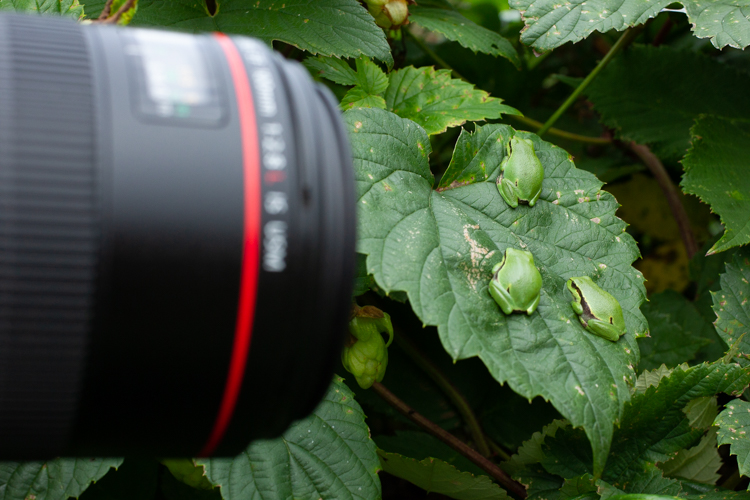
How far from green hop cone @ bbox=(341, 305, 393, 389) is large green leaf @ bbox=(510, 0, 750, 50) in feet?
2.04

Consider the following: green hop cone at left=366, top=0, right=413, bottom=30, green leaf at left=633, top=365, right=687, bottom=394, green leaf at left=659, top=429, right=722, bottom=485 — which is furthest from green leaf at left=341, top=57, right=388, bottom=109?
green leaf at left=659, top=429, right=722, bottom=485

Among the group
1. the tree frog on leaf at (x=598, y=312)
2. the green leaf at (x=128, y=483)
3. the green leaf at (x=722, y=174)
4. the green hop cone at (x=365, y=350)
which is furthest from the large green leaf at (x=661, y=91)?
the green leaf at (x=128, y=483)

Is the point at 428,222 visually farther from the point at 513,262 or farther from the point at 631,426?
the point at 631,426

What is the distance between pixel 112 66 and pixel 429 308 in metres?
0.53

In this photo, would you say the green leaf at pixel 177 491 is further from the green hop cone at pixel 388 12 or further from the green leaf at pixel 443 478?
the green hop cone at pixel 388 12

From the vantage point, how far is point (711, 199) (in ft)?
4.17

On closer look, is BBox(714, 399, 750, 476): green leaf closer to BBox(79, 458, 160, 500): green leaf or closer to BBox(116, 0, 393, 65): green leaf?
BBox(116, 0, 393, 65): green leaf

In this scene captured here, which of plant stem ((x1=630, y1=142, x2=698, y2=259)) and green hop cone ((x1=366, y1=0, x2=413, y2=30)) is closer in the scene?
green hop cone ((x1=366, y1=0, x2=413, y2=30))

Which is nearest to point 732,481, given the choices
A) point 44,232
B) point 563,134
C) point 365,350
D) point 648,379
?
point 648,379

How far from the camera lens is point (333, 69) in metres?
1.23

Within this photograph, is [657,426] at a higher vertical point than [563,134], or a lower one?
lower

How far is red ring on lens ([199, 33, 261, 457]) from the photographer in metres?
0.54

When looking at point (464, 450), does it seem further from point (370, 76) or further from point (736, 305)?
point (370, 76)

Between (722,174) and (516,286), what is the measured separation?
71 cm
